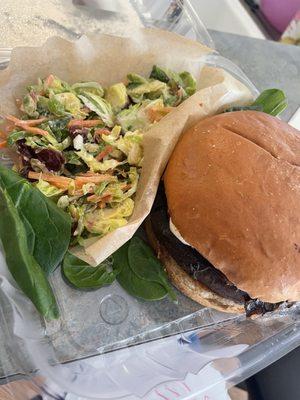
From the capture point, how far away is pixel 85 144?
0.96m

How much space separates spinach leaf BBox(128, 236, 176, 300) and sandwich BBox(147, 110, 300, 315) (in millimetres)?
20

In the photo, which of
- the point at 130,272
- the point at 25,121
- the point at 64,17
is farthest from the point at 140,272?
the point at 64,17

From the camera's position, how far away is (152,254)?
0.99 m

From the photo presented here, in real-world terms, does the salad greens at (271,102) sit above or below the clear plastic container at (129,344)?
above

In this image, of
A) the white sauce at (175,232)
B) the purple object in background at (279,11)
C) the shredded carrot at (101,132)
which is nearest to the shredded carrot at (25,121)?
the shredded carrot at (101,132)

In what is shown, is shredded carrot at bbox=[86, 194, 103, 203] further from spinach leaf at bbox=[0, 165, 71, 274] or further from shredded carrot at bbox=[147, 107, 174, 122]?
shredded carrot at bbox=[147, 107, 174, 122]

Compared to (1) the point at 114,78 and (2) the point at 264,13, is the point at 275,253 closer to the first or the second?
(1) the point at 114,78

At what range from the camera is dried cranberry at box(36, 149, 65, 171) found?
929 mm

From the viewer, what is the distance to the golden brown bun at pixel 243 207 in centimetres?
84

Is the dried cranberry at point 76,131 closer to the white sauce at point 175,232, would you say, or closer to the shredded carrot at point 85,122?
the shredded carrot at point 85,122

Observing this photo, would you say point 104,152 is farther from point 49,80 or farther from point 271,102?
point 271,102

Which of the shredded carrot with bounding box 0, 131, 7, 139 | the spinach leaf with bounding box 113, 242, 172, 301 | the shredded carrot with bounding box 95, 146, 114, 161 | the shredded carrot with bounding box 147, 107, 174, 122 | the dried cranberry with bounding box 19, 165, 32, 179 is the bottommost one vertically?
the spinach leaf with bounding box 113, 242, 172, 301

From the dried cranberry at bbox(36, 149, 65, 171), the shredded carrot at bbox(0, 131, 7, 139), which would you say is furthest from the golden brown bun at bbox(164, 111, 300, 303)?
the shredded carrot at bbox(0, 131, 7, 139)

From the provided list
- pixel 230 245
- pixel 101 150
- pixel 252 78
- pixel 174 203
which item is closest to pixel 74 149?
pixel 101 150
